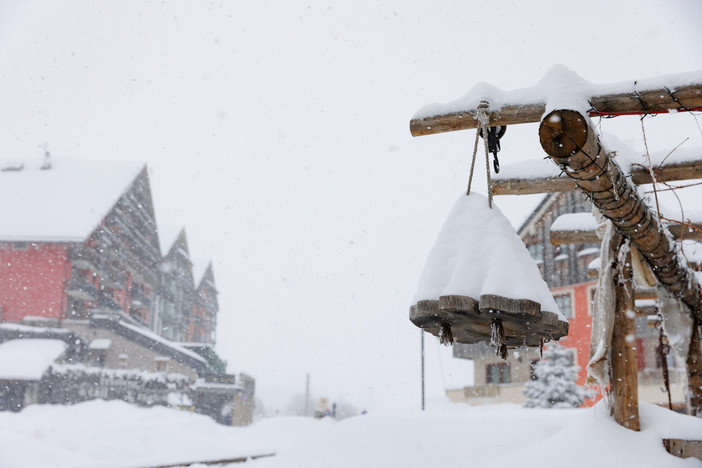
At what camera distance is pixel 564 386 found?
18984mm

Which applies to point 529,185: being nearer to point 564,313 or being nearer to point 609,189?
point 609,189

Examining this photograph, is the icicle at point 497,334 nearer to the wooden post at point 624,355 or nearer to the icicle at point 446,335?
the icicle at point 446,335

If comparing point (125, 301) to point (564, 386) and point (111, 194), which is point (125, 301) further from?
point (564, 386)

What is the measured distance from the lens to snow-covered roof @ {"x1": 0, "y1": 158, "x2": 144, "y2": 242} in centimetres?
2477

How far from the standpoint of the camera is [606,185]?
3816 millimetres

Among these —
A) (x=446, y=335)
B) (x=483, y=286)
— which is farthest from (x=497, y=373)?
(x=483, y=286)

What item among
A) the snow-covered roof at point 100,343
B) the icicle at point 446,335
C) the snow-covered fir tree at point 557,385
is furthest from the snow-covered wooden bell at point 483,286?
the snow-covered roof at point 100,343

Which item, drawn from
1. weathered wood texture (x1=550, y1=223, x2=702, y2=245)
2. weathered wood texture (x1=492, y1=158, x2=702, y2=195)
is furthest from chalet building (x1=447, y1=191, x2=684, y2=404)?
weathered wood texture (x1=492, y1=158, x2=702, y2=195)

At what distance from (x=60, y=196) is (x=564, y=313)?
24.2 m

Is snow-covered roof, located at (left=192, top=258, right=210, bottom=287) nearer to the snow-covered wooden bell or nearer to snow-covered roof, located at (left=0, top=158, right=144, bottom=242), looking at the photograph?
snow-covered roof, located at (left=0, top=158, right=144, bottom=242)

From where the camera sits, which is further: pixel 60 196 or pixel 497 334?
pixel 60 196

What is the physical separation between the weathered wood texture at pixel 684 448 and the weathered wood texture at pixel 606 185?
1.75 metres

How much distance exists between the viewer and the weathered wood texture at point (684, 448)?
16.4 ft

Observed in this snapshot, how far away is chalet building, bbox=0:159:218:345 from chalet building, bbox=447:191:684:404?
17150 mm
